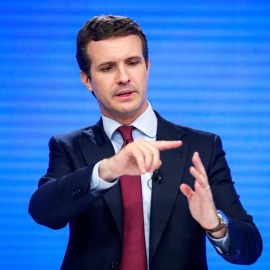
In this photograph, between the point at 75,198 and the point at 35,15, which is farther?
the point at 35,15

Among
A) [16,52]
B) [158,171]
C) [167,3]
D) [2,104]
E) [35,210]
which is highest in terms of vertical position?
[167,3]

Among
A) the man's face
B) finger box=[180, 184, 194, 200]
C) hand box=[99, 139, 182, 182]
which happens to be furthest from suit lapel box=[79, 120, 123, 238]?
finger box=[180, 184, 194, 200]

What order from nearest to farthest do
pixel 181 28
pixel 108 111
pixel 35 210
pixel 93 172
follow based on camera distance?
pixel 93 172 → pixel 35 210 → pixel 108 111 → pixel 181 28

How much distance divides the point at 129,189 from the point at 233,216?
0.42m

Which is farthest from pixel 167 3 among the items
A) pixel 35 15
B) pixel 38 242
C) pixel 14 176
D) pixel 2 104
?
pixel 38 242

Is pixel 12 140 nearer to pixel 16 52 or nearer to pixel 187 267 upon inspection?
pixel 16 52

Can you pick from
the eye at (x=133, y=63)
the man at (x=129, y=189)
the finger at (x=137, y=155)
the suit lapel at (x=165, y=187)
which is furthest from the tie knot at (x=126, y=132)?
the finger at (x=137, y=155)

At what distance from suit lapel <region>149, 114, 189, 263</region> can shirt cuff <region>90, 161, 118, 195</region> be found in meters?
0.29

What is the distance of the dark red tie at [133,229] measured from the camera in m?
2.41

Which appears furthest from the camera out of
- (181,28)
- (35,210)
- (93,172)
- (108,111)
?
(181,28)

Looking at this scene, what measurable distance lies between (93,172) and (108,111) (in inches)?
19.4

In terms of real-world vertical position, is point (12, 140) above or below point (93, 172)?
above

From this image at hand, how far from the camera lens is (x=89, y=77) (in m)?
2.76

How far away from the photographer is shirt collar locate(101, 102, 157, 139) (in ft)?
8.63
